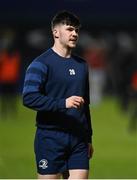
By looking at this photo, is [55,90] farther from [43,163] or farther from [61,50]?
[43,163]

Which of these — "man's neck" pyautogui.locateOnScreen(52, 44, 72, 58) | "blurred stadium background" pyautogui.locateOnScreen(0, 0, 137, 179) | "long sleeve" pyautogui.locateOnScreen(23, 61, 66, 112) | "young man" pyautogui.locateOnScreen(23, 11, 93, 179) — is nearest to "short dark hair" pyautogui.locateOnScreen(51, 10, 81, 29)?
"young man" pyautogui.locateOnScreen(23, 11, 93, 179)

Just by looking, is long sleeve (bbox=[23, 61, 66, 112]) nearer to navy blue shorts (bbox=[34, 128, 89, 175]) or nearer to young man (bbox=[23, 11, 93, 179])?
young man (bbox=[23, 11, 93, 179])

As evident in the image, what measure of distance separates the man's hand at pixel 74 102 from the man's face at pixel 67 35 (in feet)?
1.52

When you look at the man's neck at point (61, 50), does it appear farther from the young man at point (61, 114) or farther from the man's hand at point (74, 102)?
the man's hand at point (74, 102)

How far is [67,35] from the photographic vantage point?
666cm

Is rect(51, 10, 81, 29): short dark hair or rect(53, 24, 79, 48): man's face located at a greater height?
rect(51, 10, 81, 29): short dark hair

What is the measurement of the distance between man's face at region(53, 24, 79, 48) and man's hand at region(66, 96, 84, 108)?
464 millimetres

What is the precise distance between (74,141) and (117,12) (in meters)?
12.0

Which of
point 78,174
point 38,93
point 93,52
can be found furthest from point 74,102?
point 93,52

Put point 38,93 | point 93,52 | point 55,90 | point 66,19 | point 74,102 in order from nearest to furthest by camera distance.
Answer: point 74,102 → point 38,93 → point 55,90 → point 66,19 → point 93,52

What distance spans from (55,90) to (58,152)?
44 centimetres

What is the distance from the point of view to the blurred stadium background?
710 inches

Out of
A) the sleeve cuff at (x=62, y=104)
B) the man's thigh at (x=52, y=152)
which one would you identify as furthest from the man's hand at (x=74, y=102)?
the man's thigh at (x=52, y=152)

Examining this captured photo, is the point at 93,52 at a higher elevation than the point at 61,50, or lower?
higher
